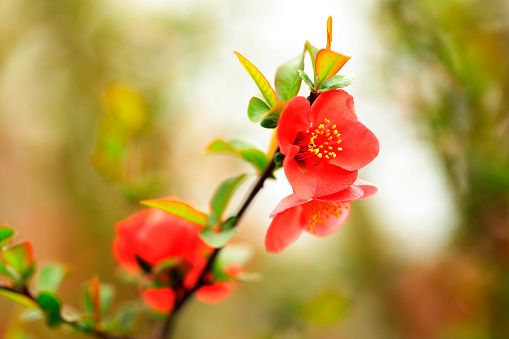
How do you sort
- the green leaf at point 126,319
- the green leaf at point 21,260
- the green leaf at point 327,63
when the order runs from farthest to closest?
1. the green leaf at point 126,319
2. the green leaf at point 21,260
3. the green leaf at point 327,63

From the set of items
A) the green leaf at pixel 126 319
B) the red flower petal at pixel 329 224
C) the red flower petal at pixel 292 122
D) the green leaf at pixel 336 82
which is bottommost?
the green leaf at pixel 126 319

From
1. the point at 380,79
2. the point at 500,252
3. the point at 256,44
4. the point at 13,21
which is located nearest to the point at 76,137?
the point at 13,21

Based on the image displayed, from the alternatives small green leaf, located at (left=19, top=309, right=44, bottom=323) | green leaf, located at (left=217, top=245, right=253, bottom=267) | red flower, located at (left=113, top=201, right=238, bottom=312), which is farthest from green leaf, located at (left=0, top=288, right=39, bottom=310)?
green leaf, located at (left=217, top=245, right=253, bottom=267)

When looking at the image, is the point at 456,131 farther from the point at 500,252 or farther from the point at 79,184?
the point at 79,184

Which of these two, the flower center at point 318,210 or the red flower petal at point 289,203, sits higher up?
the red flower petal at point 289,203

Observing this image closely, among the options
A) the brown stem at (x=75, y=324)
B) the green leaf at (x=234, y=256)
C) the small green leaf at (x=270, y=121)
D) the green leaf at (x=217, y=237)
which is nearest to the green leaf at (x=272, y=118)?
the small green leaf at (x=270, y=121)

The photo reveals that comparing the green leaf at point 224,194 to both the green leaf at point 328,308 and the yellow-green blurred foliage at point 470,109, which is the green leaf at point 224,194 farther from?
the yellow-green blurred foliage at point 470,109
